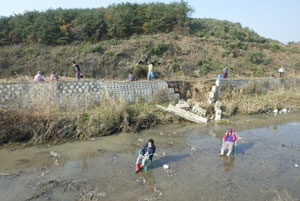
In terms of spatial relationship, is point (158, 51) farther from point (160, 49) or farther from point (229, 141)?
point (229, 141)

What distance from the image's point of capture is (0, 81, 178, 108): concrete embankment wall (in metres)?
8.29

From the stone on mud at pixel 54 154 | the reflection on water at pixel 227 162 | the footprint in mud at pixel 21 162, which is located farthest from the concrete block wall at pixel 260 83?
the footprint in mud at pixel 21 162

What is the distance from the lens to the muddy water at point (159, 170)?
460 centimetres

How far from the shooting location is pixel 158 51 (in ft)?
70.4

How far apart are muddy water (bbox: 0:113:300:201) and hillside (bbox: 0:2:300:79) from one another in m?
9.57

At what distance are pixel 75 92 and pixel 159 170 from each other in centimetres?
572

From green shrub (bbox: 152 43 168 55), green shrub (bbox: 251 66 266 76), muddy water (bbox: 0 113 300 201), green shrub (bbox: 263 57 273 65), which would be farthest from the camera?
green shrub (bbox: 263 57 273 65)

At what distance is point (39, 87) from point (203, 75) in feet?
48.1

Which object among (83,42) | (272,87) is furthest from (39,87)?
(83,42)

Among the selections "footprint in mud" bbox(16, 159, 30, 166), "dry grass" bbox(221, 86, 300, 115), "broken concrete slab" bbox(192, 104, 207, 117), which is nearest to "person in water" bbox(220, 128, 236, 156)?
"broken concrete slab" bbox(192, 104, 207, 117)

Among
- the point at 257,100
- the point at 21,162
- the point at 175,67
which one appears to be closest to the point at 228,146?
the point at 21,162

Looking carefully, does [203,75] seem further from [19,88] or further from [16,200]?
[16,200]

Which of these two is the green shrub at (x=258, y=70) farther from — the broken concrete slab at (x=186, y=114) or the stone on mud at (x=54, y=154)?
the stone on mud at (x=54, y=154)

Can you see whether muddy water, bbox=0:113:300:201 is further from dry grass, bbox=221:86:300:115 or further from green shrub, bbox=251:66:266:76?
green shrub, bbox=251:66:266:76
